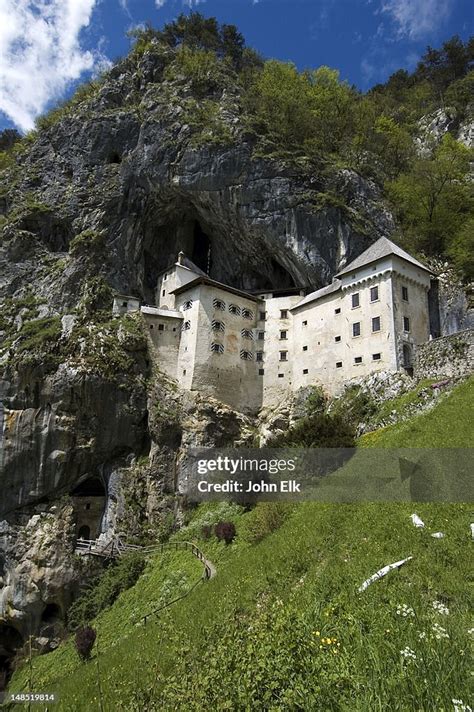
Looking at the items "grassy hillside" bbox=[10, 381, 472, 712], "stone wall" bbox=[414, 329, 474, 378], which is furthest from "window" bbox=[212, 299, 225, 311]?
"grassy hillside" bbox=[10, 381, 472, 712]

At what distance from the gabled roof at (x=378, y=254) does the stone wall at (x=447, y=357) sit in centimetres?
Result: 963

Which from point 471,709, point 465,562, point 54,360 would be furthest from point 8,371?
point 471,709

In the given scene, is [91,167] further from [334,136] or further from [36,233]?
[334,136]

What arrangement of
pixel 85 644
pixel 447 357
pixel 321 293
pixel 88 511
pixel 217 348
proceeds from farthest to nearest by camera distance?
1. pixel 217 348
2. pixel 321 293
3. pixel 88 511
4. pixel 447 357
5. pixel 85 644

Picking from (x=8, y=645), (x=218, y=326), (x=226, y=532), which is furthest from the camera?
(x=218, y=326)

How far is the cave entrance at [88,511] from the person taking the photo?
38.1m

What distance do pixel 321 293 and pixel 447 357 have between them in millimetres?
14742

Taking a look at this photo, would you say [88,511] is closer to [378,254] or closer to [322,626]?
[378,254]

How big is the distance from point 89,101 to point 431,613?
62.4 meters

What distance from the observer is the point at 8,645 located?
36.5m

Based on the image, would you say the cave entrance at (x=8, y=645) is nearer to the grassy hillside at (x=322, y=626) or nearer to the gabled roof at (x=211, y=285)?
the grassy hillside at (x=322, y=626)

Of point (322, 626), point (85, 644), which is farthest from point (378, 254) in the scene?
point (322, 626)

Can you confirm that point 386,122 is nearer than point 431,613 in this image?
No

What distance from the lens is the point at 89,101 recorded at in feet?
181
